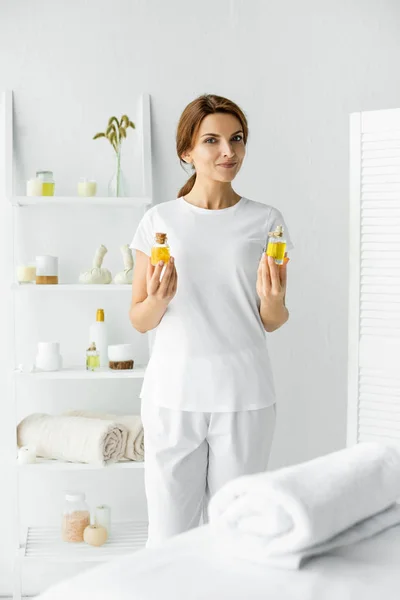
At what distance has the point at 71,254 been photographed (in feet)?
8.80

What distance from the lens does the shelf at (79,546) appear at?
2.46m

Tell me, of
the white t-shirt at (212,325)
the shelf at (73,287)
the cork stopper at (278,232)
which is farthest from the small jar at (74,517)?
the cork stopper at (278,232)

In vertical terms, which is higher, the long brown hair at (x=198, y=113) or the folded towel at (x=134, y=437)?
the long brown hair at (x=198, y=113)

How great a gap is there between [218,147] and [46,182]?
0.81 meters

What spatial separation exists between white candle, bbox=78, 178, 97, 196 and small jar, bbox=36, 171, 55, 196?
0.08m

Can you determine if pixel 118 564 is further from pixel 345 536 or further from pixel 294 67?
pixel 294 67

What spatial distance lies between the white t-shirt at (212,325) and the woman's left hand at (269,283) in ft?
0.16

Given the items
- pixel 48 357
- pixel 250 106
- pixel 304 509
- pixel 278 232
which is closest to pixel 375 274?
pixel 250 106

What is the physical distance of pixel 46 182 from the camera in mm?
2512

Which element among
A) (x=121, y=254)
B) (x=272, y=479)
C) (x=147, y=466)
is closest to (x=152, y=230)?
(x=147, y=466)

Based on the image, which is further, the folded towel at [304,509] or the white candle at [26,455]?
the white candle at [26,455]

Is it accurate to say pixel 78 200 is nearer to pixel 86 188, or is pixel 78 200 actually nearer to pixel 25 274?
pixel 86 188

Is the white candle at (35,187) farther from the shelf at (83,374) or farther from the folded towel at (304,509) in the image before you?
the folded towel at (304,509)

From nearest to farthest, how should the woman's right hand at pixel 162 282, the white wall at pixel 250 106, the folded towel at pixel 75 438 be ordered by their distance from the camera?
the woman's right hand at pixel 162 282 < the folded towel at pixel 75 438 < the white wall at pixel 250 106
